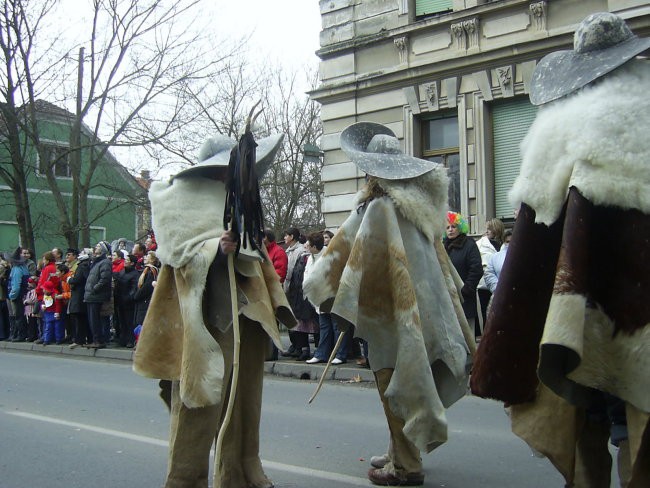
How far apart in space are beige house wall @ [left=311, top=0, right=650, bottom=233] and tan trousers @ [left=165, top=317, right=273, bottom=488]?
427 inches

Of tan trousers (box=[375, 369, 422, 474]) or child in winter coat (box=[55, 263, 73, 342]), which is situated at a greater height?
child in winter coat (box=[55, 263, 73, 342])

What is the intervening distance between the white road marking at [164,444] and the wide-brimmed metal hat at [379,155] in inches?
76.3

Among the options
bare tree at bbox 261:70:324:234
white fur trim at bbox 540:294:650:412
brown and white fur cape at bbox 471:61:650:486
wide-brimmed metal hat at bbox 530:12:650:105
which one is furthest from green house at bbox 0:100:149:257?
white fur trim at bbox 540:294:650:412

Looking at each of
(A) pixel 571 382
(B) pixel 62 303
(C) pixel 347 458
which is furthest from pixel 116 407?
(B) pixel 62 303

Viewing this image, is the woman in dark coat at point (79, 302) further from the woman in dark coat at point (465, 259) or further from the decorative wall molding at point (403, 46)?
the woman in dark coat at point (465, 259)

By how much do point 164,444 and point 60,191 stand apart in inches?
1054

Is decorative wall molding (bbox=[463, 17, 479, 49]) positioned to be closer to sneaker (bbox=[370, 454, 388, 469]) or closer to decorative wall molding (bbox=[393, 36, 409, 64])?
decorative wall molding (bbox=[393, 36, 409, 64])

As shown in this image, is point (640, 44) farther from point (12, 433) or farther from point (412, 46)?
point (412, 46)

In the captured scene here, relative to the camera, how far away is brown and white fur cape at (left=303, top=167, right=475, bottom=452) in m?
4.69

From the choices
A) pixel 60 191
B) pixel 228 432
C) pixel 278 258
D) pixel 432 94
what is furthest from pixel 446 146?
→ pixel 60 191

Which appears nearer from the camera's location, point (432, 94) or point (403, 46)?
point (432, 94)

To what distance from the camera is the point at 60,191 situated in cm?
3117

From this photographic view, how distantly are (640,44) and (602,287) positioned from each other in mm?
933

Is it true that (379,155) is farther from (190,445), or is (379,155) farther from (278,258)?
(278,258)
